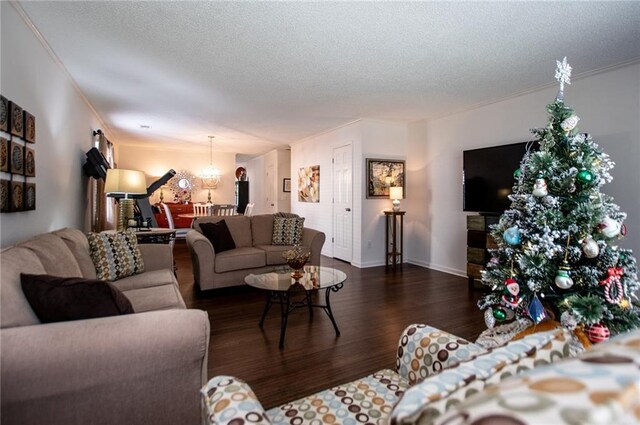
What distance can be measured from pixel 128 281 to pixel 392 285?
300cm

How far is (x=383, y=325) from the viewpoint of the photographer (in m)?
2.82

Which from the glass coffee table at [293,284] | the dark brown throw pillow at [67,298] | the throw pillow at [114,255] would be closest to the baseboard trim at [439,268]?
the glass coffee table at [293,284]

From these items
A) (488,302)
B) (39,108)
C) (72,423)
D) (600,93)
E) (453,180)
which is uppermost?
(600,93)

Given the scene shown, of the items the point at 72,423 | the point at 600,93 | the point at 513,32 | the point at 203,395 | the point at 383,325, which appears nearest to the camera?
the point at 203,395

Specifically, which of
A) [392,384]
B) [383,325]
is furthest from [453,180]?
[392,384]

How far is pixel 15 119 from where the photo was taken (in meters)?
2.00

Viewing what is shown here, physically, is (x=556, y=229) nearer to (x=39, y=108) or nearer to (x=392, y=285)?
(x=392, y=285)

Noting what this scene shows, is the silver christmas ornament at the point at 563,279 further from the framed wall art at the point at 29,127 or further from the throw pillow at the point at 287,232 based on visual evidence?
the framed wall art at the point at 29,127

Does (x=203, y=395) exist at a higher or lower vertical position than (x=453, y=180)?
lower

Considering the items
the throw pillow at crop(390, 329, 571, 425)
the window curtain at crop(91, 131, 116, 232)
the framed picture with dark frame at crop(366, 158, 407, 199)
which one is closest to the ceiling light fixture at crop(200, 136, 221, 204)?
the window curtain at crop(91, 131, 116, 232)

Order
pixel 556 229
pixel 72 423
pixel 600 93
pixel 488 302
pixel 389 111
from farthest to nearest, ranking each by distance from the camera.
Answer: pixel 389 111
pixel 600 93
pixel 488 302
pixel 556 229
pixel 72 423

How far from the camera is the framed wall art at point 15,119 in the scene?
6.41 ft

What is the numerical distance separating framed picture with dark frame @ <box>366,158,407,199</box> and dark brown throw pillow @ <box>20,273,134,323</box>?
170 inches

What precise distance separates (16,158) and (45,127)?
773mm
